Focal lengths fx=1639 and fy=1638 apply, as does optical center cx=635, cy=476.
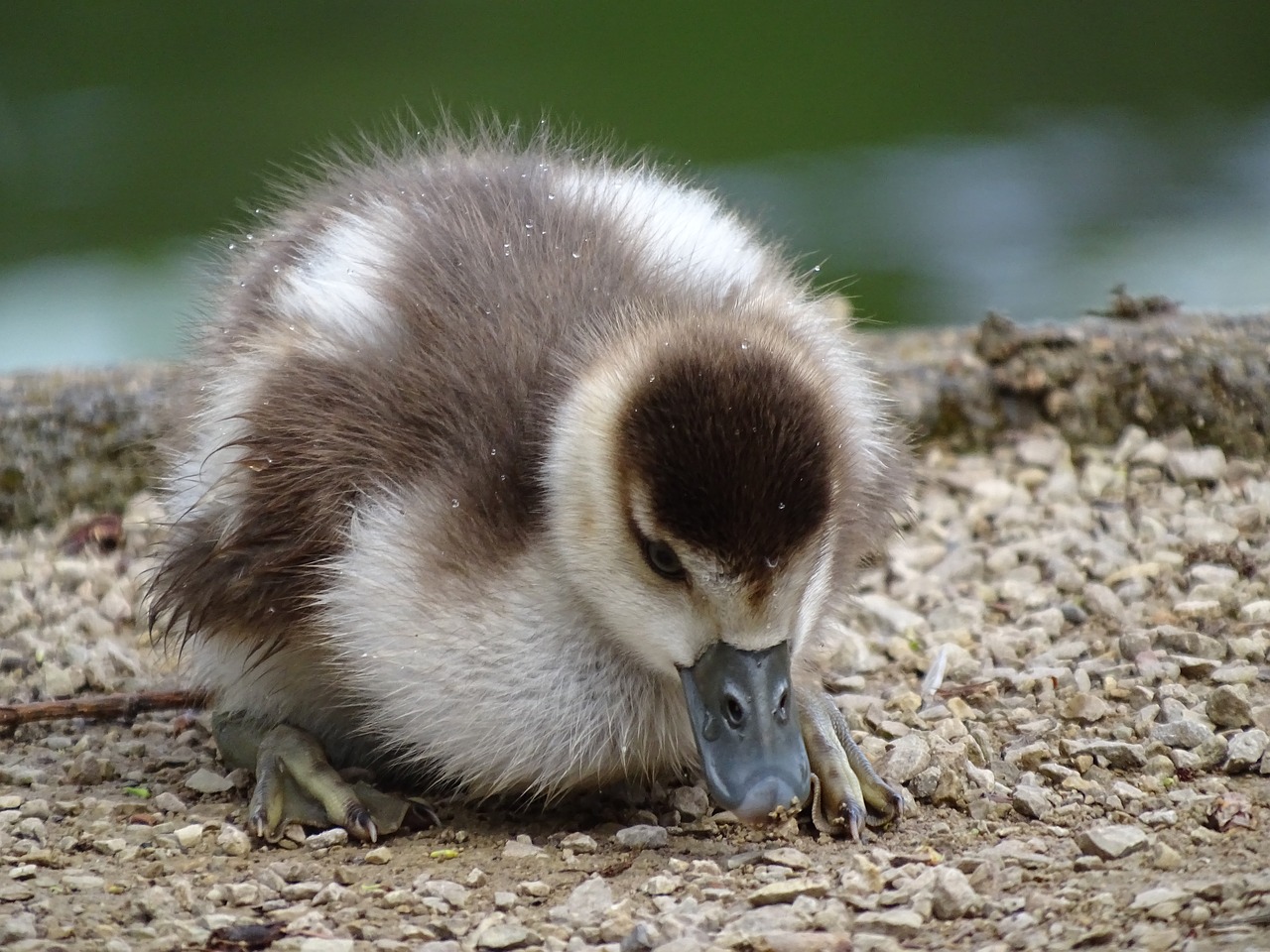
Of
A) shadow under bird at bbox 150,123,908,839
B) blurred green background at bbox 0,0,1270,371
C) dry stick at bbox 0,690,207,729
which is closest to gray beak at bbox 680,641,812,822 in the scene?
shadow under bird at bbox 150,123,908,839

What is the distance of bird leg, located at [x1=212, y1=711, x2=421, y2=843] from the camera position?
339 cm

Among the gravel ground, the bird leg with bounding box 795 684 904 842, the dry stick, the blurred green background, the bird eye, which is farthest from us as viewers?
the blurred green background

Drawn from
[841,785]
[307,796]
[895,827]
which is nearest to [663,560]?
[841,785]

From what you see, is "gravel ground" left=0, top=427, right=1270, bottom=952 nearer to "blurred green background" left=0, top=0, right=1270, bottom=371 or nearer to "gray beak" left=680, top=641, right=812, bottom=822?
"gray beak" left=680, top=641, right=812, bottom=822

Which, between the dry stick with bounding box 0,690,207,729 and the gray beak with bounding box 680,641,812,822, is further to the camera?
the dry stick with bounding box 0,690,207,729

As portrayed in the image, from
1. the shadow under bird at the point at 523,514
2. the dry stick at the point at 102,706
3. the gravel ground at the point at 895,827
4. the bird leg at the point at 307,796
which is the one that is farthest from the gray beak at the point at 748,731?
the dry stick at the point at 102,706

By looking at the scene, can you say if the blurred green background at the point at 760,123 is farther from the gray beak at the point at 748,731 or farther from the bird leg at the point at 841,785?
the gray beak at the point at 748,731

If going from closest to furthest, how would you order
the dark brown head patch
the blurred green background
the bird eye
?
the dark brown head patch, the bird eye, the blurred green background

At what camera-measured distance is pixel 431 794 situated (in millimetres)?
3650

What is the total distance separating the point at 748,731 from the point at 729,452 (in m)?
0.54

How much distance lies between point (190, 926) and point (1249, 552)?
2986 millimetres

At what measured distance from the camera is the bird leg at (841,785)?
333 centimetres

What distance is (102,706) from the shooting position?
13.3 feet

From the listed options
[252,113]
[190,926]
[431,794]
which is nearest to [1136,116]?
[252,113]
